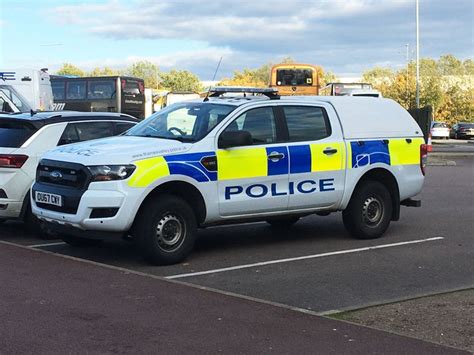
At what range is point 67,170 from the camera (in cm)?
738

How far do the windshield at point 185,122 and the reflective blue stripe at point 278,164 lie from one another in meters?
0.72

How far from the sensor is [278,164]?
8148 mm

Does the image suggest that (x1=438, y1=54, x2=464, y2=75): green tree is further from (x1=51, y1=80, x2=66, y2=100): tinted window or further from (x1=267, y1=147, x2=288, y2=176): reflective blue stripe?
(x1=267, y1=147, x2=288, y2=176): reflective blue stripe

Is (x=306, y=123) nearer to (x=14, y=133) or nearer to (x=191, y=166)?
(x=191, y=166)

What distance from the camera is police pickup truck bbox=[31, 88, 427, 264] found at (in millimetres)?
7180

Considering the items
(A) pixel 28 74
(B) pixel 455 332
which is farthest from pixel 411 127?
(A) pixel 28 74

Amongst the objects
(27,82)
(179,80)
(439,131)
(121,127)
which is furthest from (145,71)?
(121,127)

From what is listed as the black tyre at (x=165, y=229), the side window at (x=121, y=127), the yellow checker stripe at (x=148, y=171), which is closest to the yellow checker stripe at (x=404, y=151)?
the black tyre at (x=165, y=229)

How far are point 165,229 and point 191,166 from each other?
757 millimetres

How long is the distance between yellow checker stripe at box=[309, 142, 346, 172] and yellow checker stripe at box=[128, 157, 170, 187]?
2.12 meters

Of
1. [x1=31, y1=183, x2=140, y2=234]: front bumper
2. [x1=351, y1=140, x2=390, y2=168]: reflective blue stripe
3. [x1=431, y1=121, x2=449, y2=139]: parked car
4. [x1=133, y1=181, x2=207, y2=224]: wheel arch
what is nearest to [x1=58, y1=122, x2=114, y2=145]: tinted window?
[x1=31, y1=183, x2=140, y2=234]: front bumper

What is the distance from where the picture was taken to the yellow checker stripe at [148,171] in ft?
23.3

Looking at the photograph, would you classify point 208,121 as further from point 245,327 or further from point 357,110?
point 245,327

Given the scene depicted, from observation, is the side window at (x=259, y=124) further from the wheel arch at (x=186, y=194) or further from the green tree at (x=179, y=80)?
the green tree at (x=179, y=80)
